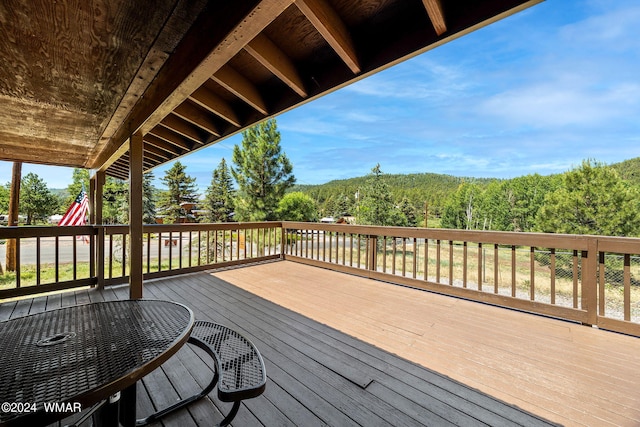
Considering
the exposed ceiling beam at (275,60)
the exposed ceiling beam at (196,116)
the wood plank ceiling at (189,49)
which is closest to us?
the wood plank ceiling at (189,49)

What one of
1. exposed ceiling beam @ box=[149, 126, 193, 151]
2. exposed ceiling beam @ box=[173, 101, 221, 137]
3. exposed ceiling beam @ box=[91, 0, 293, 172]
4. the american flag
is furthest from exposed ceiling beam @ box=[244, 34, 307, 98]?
the american flag

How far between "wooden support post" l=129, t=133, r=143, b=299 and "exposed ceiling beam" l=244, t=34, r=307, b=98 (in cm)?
166

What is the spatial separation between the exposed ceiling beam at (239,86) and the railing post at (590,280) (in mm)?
3390

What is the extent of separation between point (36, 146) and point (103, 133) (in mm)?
1389

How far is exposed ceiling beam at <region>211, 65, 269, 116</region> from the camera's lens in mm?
2100

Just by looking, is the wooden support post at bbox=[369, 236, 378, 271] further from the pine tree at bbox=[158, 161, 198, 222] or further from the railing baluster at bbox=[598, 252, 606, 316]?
the pine tree at bbox=[158, 161, 198, 222]

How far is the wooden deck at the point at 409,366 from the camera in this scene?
1465mm

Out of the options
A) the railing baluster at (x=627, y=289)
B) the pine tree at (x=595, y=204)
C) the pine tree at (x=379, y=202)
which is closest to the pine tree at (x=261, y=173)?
the pine tree at (x=379, y=202)

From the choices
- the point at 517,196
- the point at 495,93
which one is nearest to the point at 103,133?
the point at 517,196

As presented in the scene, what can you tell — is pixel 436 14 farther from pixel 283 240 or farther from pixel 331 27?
pixel 283 240

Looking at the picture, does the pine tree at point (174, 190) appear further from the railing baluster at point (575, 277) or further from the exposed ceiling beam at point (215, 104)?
the railing baluster at point (575, 277)

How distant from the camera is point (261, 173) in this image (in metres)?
16.4

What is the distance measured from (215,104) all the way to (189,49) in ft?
3.97

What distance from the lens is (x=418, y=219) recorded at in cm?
3378
